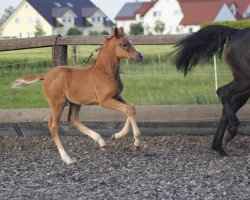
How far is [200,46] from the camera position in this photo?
7.57m

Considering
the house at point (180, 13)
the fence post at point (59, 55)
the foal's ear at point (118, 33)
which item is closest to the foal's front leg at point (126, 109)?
the foal's ear at point (118, 33)

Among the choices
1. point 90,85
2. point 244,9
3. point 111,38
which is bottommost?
point 244,9

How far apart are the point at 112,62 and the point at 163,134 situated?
1.75m

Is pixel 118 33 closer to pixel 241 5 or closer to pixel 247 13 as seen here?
pixel 247 13

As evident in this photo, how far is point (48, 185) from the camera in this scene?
229 inches

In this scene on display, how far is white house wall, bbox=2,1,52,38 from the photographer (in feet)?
290

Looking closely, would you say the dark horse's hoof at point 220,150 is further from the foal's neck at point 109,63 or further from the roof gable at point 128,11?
the roof gable at point 128,11

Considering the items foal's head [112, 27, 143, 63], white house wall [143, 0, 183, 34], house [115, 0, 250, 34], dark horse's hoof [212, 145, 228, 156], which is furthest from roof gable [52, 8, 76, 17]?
foal's head [112, 27, 143, 63]

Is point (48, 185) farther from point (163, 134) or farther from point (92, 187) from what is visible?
point (163, 134)

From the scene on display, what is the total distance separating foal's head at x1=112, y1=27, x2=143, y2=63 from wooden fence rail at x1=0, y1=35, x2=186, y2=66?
4.85ft

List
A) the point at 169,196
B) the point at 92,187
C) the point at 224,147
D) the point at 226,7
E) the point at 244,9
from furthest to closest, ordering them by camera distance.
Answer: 1. the point at 244,9
2. the point at 226,7
3. the point at 224,147
4. the point at 92,187
5. the point at 169,196

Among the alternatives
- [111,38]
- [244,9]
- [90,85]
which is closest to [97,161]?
[90,85]

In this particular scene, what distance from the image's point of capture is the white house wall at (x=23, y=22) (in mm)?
88250

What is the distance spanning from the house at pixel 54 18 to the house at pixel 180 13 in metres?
5.33
